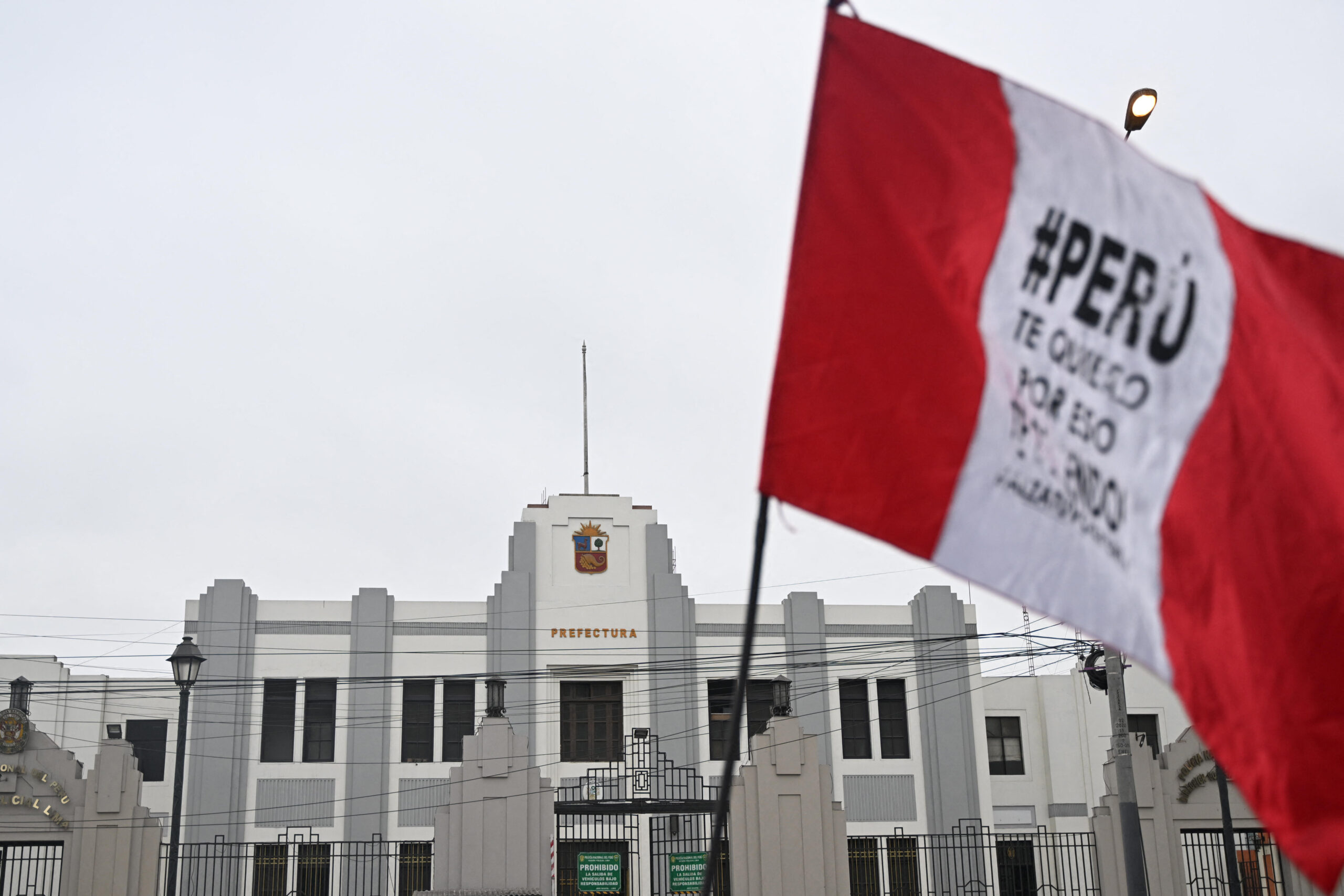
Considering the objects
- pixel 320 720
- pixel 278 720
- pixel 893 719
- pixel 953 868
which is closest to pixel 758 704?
Answer: pixel 893 719

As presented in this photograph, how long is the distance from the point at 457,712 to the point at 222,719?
5.63 meters

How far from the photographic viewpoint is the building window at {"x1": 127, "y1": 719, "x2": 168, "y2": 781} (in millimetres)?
33000

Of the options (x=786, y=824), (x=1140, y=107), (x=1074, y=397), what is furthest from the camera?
(x=786, y=824)

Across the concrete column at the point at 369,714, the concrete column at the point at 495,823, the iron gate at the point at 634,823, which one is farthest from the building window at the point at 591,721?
the concrete column at the point at 495,823

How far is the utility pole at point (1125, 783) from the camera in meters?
17.5

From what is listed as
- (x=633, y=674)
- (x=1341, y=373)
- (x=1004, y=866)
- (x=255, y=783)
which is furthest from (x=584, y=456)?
(x=1341, y=373)

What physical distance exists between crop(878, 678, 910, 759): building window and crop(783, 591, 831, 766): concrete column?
1422 mm

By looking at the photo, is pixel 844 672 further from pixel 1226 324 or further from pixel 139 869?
pixel 1226 324

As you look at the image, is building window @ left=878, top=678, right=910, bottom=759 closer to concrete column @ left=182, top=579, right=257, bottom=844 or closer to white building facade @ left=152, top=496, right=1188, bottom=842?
white building facade @ left=152, top=496, right=1188, bottom=842

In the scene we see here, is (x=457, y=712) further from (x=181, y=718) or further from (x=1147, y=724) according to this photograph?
(x=1147, y=724)

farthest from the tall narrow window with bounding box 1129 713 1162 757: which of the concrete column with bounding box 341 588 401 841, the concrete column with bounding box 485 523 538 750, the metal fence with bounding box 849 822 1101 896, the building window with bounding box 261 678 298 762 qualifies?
the building window with bounding box 261 678 298 762

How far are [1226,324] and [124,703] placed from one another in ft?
111

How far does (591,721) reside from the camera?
33.9m

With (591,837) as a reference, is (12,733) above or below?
above
